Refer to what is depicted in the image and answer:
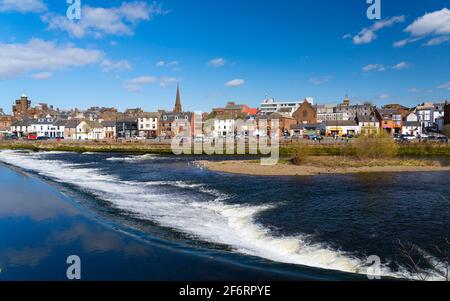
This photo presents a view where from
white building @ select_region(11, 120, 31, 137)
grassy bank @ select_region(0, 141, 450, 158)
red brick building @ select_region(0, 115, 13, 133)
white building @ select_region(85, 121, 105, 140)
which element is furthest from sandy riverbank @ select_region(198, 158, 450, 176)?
red brick building @ select_region(0, 115, 13, 133)

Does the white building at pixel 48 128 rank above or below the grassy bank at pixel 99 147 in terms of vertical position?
above

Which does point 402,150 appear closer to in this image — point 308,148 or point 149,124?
point 308,148

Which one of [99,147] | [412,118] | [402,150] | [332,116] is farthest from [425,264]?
[332,116]

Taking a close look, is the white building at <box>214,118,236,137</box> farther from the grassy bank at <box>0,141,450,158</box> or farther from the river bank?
the river bank

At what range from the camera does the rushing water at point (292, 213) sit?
61.5 feet

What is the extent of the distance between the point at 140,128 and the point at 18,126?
63.7m

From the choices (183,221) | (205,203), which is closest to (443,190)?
(205,203)

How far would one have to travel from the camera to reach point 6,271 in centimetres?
1594

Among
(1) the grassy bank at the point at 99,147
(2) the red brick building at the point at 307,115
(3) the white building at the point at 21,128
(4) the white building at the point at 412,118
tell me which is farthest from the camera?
(3) the white building at the point at 21,128

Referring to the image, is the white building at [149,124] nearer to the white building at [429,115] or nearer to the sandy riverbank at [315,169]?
the sandy riverbank at [315,169]

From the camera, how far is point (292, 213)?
1041 inches

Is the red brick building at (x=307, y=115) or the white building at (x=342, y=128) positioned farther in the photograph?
the red brick building at (x=307, y=115)

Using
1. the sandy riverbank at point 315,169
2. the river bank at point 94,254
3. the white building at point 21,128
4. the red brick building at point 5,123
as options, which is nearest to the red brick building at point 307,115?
the sandy riverbank at point 315,169
